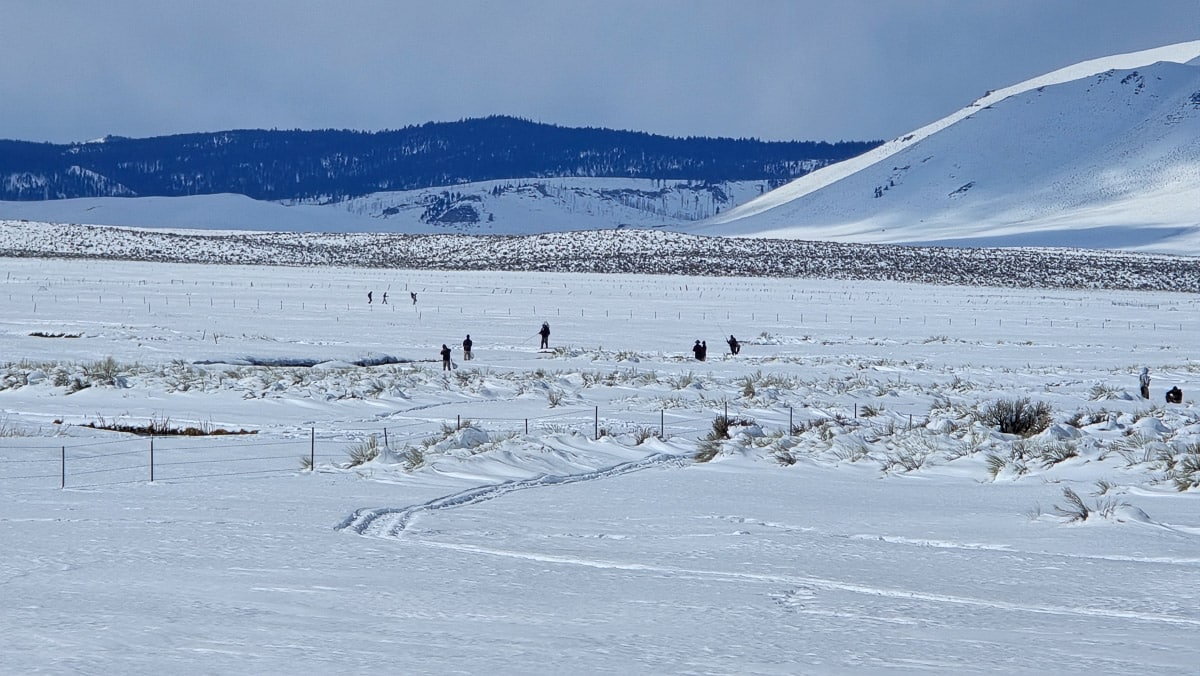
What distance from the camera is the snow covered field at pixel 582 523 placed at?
5418 mm

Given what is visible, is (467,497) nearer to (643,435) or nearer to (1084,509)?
(643,435)

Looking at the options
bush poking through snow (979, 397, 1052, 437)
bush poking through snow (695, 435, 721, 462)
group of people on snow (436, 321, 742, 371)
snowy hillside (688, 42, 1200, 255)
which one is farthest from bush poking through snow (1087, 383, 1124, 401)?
snowy hillside (688, 42, 1200, 255)

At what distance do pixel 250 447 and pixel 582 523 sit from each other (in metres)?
6.27

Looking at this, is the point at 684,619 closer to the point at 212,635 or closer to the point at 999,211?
the point at 212,635

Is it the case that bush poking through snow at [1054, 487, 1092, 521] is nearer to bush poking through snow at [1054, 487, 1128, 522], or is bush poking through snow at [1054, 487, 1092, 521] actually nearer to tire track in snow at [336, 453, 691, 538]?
bush poking through snow at [1054, 487, 1128, 522]

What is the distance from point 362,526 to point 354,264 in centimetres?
8258

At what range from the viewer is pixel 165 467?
1179 centimetres

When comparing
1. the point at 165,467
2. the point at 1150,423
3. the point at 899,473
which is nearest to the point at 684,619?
the point at 899,473

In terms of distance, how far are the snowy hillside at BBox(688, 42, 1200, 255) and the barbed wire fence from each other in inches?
4522

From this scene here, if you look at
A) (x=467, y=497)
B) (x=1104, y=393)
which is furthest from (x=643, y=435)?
(x=1104, y=393)

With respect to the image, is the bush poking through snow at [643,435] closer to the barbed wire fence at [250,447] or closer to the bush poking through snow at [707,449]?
the barbed wire fence at [250,447]

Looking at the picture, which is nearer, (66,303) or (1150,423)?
(1150,423)

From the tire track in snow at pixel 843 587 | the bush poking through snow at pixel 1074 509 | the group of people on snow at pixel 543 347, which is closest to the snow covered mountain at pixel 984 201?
the group of people on snow at pixel 543 347

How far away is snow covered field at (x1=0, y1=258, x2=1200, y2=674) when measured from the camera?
5.42 meters
